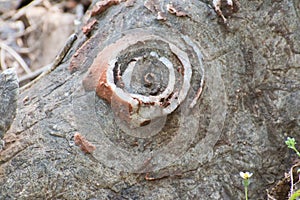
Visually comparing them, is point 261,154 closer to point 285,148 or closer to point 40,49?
point 285,148

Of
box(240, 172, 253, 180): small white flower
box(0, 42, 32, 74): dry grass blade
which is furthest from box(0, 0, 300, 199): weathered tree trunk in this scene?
box(0, 42, 32, 74): dry grass blade

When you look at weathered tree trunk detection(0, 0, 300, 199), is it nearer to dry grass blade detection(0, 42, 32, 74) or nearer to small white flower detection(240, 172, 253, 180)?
small white flower detection(240, 172, 253, 180)

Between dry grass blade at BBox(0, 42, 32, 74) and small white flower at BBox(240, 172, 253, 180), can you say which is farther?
dry grass blade at BBox(0, 42, 32, 74)

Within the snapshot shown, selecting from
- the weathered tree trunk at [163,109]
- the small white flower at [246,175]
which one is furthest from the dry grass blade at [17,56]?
the small white flower at [246,175]

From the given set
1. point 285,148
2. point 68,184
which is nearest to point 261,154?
point 285,148

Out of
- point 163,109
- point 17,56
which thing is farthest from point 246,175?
point 17,56

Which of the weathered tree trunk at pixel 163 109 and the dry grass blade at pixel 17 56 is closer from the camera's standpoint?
the weathered tree trunk at pixel 163 109

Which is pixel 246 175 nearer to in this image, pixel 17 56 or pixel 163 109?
pixel 163 109

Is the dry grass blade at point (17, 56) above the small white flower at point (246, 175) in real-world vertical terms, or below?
below

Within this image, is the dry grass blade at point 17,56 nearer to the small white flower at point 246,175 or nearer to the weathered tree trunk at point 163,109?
the weathered tree trunk at point 163,109
